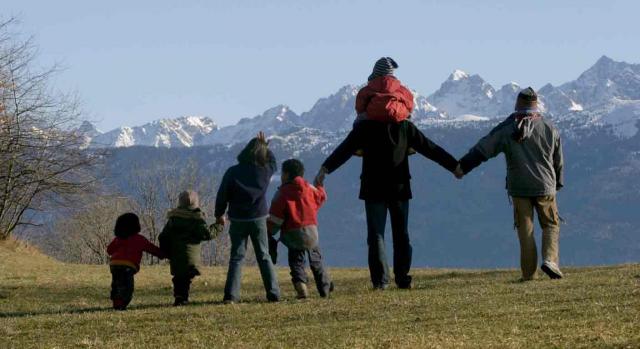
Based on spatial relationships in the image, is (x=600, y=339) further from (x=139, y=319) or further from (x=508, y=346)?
(x=139, y=319)

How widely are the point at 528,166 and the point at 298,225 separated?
381cm

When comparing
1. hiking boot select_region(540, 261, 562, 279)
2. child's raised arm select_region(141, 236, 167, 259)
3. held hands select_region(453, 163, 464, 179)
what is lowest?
hiking boot select_region(540, 261, 562, 279)

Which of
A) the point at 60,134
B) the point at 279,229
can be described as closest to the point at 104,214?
the point at 60,134

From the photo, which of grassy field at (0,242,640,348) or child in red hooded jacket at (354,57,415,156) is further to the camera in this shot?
child in red hooded jacket at (354,57,415,156)

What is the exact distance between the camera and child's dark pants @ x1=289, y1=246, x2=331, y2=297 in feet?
56.8

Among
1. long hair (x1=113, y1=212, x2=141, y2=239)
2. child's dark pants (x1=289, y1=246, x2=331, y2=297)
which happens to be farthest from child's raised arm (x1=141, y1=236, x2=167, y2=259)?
child's dark pants (x1=289, y1=246, x2=331, y2=297)

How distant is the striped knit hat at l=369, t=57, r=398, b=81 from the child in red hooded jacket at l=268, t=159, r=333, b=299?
191 centimetres

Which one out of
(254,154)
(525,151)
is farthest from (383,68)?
(525,151)

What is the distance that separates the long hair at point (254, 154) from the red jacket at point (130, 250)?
203 centimetres

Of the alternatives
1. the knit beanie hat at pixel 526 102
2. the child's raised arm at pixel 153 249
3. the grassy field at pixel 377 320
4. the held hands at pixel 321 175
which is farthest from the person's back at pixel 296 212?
the knit beanie hat at pixel 526 102

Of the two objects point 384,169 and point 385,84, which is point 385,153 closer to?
point 384,169

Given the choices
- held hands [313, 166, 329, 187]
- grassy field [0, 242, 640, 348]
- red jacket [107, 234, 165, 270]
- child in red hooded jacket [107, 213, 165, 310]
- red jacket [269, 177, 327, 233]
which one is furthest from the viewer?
red jacket [107, 234, 165, 270]

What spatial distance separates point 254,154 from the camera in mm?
17250

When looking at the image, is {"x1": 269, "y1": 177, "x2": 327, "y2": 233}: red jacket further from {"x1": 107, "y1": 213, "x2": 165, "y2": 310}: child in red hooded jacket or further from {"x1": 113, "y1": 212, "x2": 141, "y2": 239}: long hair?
{"x1": 113, "y1": 212, "x2": 141, "y2": 239}: long hair
